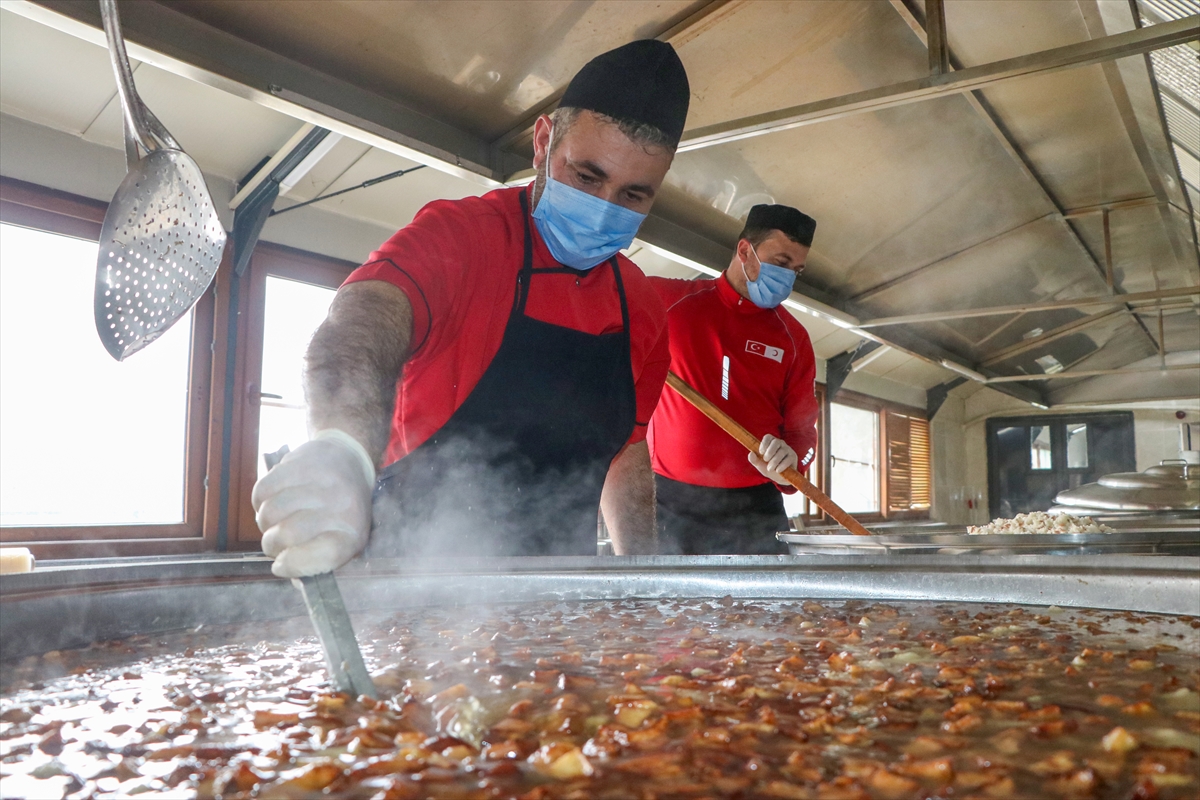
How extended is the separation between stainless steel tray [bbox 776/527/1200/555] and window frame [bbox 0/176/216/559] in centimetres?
284

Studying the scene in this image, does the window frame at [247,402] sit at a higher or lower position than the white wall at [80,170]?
lower

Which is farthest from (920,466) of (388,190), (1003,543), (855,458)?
(1003,543)

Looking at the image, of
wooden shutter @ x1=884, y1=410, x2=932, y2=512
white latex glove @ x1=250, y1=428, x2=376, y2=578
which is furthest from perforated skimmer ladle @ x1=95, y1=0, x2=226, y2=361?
wooden shutter @ x1=884, y1=410, x2=932, y2=512

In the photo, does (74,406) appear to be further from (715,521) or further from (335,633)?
(335,633)

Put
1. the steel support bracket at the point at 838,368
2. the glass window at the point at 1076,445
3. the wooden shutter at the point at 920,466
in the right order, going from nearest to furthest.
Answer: the steel support bracket at the point at 838,368
the wooden shutter at the point at 920,466
the glass window at the point at 1076,445

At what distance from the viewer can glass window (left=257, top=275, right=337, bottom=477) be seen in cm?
473

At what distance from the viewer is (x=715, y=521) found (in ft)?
10.1

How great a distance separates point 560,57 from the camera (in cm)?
294

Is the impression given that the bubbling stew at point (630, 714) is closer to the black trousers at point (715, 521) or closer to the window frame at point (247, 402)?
the black trousers at point (715, 521)

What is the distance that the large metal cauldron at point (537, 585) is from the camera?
1196 millimetres

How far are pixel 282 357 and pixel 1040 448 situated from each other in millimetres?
12962

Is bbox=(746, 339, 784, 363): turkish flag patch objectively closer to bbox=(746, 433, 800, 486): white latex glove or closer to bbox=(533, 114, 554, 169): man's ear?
bbox=(746, 433, 800, 486): white latex glove

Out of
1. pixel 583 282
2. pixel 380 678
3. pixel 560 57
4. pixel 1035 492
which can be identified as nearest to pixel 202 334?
pixel 560 57

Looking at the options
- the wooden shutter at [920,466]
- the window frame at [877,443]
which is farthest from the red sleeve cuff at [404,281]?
the wooden shutter at [920,466]
